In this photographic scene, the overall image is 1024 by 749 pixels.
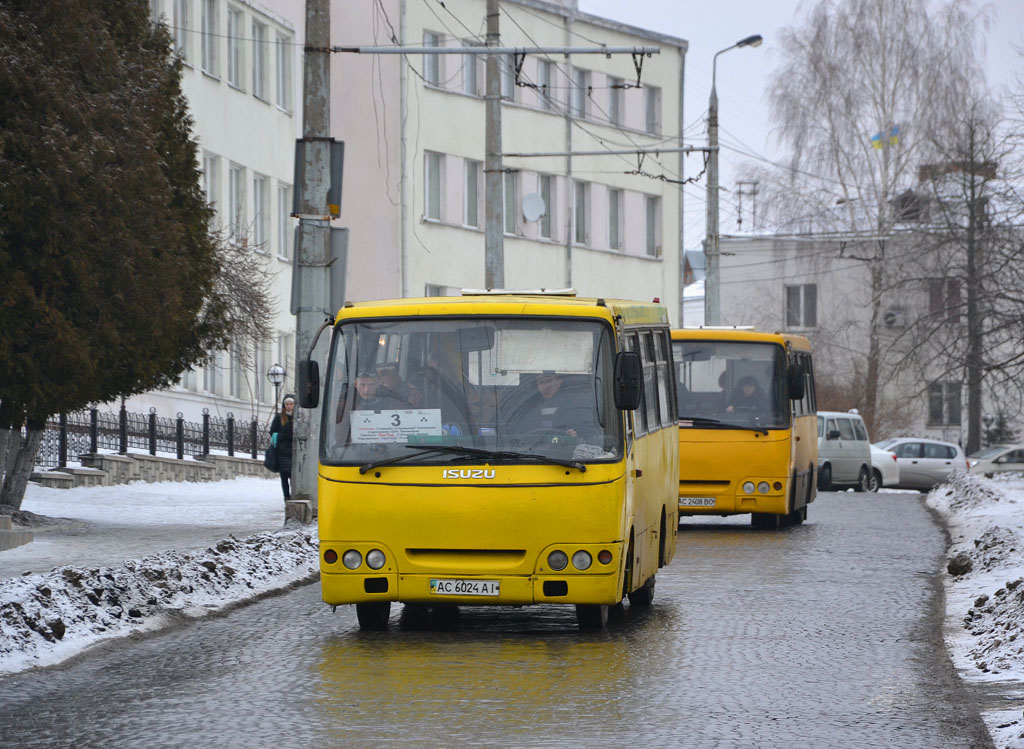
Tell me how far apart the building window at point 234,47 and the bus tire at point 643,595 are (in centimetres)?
3032

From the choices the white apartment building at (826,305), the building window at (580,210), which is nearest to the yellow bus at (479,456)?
the building window at (580,210)

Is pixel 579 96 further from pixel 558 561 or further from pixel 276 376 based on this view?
pixel 558 561

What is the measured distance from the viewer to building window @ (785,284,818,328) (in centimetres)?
7819

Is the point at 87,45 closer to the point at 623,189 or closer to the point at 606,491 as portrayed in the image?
the point at 606,491

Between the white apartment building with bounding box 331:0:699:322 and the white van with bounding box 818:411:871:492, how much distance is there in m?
8.36

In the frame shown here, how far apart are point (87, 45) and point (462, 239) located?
31511 mm

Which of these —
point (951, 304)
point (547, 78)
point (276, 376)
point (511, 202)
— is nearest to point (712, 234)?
point (951, 304)

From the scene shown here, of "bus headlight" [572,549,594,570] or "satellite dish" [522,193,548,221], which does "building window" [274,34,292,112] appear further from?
"bus headlight" [572,549,594,570]

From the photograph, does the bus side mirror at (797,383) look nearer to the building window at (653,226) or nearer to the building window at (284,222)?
the building window at (284,222)

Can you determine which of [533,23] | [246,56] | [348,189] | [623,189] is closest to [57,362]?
[246,56]

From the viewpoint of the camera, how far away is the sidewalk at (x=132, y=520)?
18.7 metres

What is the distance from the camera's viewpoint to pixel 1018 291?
32.6 metres

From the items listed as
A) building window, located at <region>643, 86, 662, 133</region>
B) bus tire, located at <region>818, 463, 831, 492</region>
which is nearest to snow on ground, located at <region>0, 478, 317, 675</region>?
bus tire, located at <region>818, 463, 831, 492</region>

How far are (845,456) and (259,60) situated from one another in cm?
1628
